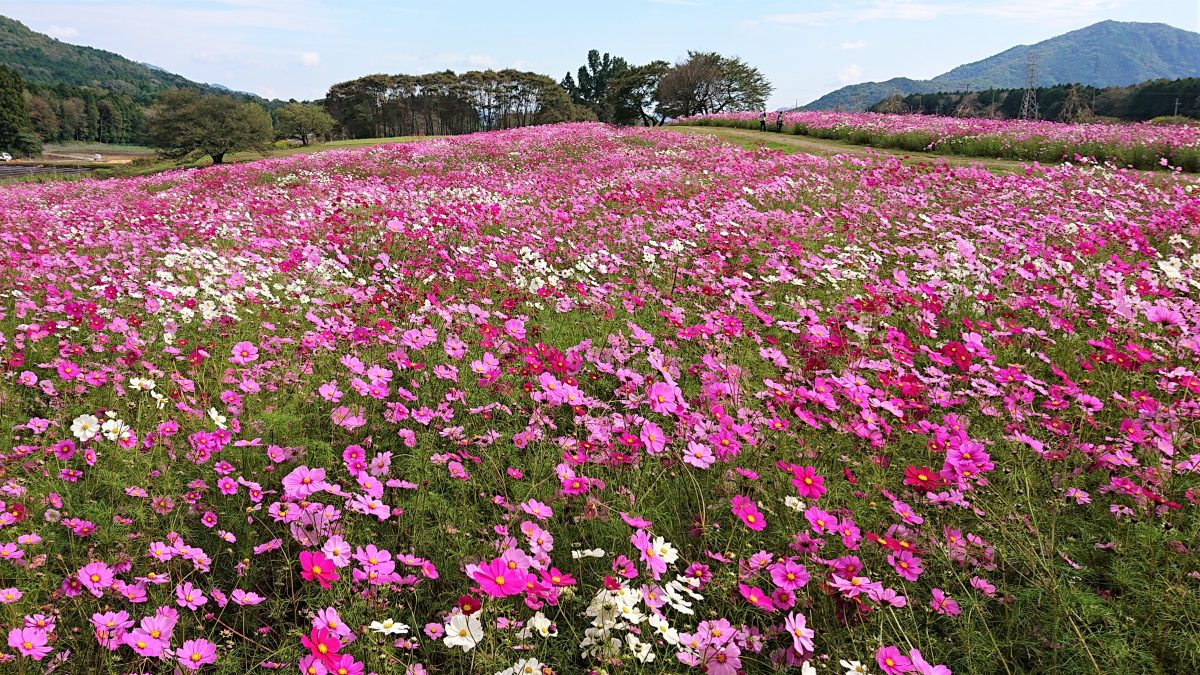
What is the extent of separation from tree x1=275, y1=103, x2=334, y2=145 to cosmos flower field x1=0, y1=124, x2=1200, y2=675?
56385 millimetres

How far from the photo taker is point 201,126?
3688cm

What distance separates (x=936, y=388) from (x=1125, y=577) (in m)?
1.29

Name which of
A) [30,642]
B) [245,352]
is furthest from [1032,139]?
[30,642]

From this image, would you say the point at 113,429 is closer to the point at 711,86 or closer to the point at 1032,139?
the point at 1032,139

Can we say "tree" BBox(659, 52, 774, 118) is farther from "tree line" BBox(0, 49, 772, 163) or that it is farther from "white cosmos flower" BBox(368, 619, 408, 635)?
"white cosmos flower" BBox(368, 619, 408, 635)

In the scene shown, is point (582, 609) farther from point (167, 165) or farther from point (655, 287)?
point (167, 165)

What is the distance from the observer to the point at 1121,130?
1622 centimetres

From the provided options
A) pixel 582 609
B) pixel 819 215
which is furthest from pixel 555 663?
pixel 819 215

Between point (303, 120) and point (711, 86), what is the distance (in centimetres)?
3663

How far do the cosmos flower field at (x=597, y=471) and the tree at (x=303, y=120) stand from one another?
56.4m

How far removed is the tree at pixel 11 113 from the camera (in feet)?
194

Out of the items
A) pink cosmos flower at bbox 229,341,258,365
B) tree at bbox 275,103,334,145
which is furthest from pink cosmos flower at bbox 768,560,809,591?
tree at bbox 275,103,334,145

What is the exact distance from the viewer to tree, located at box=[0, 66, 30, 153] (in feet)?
194

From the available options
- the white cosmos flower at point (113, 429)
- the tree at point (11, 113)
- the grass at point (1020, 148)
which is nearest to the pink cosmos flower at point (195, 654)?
the white cosmos flower at point (113, 429)
